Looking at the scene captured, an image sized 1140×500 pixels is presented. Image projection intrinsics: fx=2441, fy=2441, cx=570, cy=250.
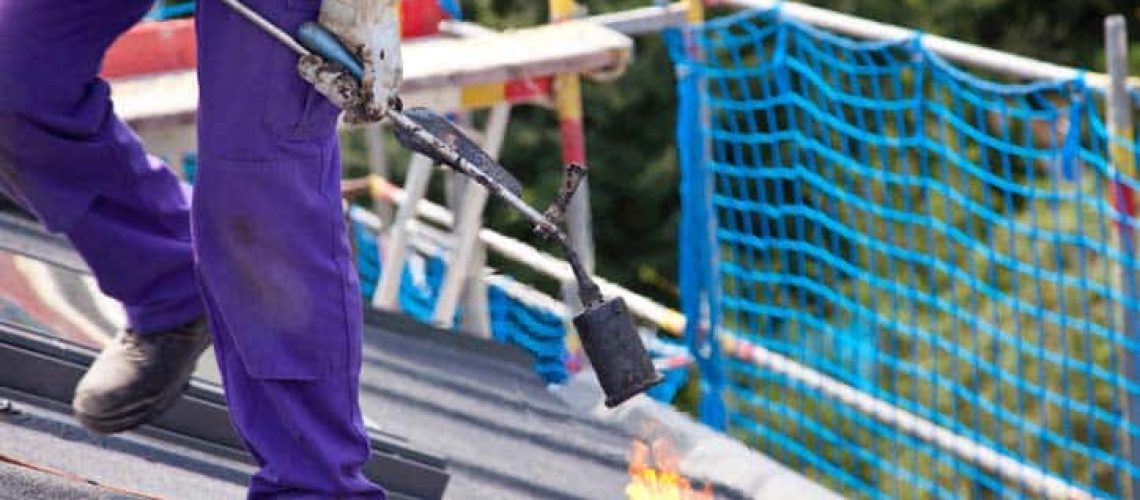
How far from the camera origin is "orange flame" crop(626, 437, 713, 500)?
3.91 m

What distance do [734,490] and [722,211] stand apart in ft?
13.0

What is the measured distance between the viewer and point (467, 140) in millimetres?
3061

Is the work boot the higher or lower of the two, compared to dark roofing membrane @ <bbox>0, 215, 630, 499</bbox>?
higher

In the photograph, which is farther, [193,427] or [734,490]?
[734,490]

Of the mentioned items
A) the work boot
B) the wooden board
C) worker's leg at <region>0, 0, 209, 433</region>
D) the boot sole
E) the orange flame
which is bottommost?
the orange flame

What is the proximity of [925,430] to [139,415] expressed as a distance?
7.14 ft

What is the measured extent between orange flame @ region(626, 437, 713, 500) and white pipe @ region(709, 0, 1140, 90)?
985 mm

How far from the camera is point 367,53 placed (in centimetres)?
299

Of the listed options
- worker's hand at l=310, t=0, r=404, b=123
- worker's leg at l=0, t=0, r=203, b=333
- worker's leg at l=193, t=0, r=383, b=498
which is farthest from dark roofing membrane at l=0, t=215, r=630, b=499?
worker's hand at l=310, t=0, r=404, b=123

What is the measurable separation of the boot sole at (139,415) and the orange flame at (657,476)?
2.64 ft

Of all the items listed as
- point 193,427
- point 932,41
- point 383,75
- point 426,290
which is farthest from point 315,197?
point 426,290

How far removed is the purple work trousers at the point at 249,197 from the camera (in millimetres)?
2924

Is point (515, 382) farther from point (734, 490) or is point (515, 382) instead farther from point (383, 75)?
point (383, 75)

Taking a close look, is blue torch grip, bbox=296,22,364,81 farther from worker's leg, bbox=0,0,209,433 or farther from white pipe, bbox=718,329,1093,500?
white pipe, bbox=718,329,1093,500
